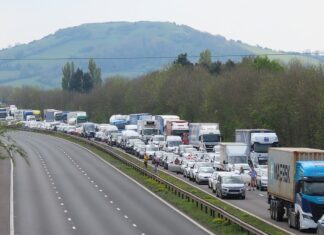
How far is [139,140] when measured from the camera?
307 feet

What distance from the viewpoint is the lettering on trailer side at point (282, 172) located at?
118 feet

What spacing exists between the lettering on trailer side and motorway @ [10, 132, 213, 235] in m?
3.96

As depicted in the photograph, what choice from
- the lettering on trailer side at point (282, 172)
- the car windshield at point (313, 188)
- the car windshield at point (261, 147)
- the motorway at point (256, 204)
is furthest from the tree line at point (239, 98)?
the car windshield at point (313, 188)

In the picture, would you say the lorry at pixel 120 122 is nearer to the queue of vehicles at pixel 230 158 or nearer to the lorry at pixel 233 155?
the queue of vehicles at pixel 230 158

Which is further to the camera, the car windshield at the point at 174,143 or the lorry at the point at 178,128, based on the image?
the lorry at the point at 178,128

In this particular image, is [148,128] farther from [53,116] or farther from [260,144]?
[53,116]

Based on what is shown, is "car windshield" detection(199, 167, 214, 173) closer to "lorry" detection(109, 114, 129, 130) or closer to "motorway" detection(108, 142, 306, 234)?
"motorway" detection(108, 142, 306, 234)

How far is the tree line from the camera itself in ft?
252

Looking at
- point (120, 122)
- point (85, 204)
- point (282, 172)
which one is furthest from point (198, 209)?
point (120, 122)

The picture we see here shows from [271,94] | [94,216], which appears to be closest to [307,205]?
[94,216]

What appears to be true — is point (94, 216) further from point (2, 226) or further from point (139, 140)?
point (139, 140)

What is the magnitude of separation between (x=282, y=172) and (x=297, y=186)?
2841 millimetres

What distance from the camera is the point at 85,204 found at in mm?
46781

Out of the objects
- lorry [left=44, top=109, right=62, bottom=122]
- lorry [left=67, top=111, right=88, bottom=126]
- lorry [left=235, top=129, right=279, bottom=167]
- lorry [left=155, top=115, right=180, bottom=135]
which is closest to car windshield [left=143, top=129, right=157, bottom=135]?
lorry [left=155, top=115, right=180, bottom=135]
